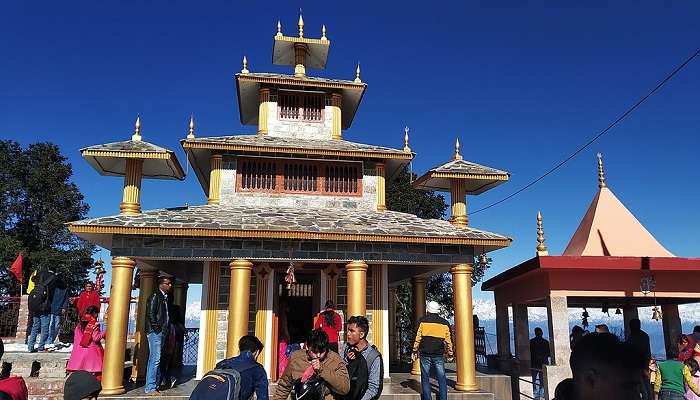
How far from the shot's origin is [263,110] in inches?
587

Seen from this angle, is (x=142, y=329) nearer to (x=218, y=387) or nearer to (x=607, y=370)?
(x=218, y=387)

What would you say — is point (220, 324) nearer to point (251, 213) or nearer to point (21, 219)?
point (251, 213)

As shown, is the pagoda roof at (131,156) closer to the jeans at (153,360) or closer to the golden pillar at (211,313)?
the golden pillar at (211,313)

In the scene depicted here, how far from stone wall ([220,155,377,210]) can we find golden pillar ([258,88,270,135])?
77.0 inches

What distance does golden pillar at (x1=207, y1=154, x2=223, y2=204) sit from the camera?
12821 mm

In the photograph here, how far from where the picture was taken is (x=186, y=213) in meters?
11.6

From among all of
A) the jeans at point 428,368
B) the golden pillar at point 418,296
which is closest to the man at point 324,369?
the jeans at point 428,368

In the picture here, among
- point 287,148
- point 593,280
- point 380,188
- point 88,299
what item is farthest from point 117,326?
point 593,280

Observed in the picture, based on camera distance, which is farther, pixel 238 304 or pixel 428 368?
pixel 238 304

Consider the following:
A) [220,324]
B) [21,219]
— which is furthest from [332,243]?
[21,219]

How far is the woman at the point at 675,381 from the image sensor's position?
6980 millimetres

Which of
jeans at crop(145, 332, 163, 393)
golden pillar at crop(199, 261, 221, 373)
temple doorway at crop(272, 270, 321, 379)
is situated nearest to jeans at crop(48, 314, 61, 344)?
golden pillar at crop(199, 261, 221, 373)

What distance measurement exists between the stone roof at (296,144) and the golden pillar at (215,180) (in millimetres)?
503

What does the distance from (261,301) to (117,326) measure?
130 inches
